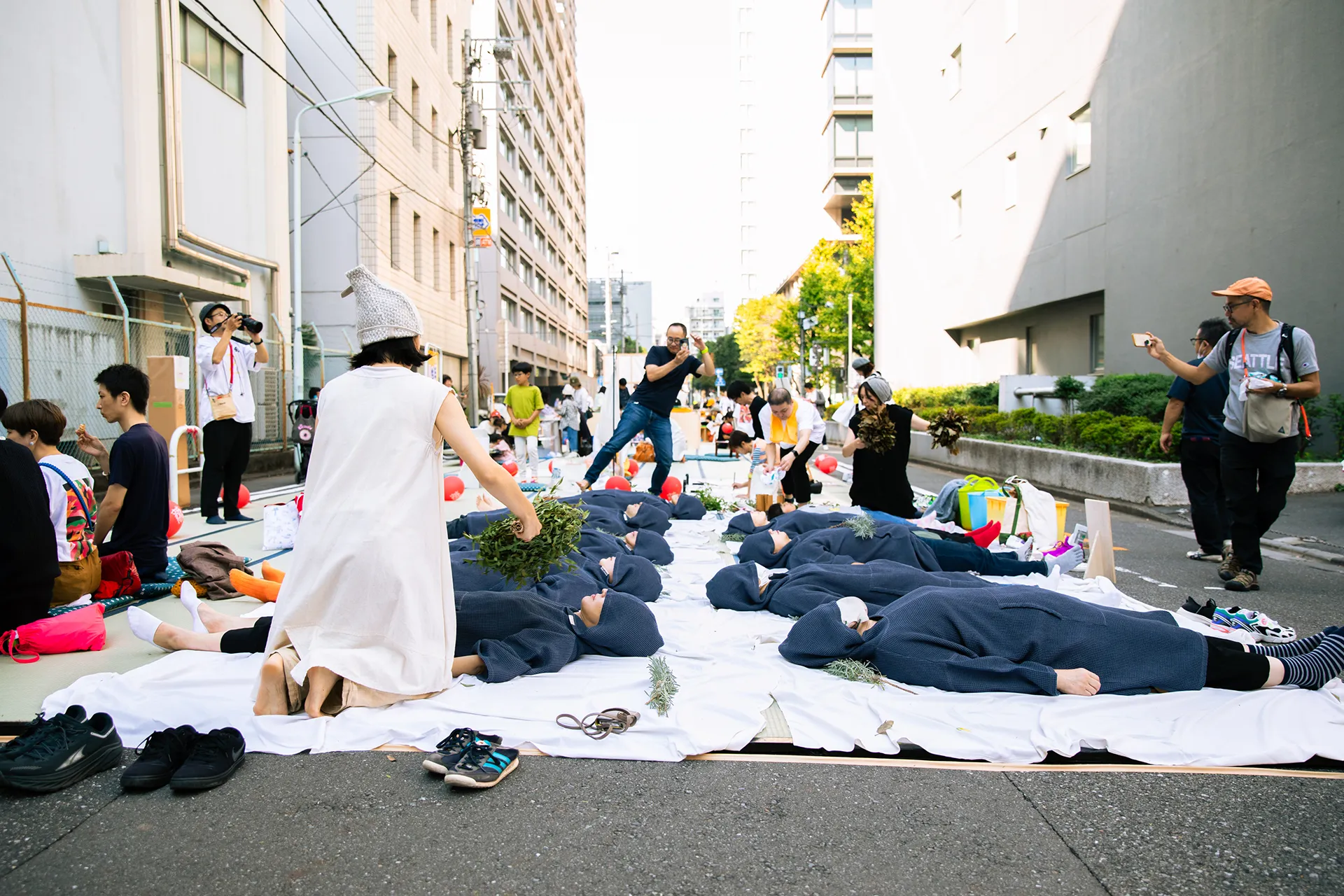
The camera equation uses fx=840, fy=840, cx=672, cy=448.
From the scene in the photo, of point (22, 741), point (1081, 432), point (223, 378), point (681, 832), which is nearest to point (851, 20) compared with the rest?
point (1081, 432)

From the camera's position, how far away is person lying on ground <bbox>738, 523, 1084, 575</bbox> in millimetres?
5465

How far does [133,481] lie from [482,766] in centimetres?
401

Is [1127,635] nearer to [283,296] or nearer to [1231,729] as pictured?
[1231,729]

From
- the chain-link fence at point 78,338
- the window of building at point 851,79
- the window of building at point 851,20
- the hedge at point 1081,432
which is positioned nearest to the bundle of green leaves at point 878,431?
the hedge at point 1081,432

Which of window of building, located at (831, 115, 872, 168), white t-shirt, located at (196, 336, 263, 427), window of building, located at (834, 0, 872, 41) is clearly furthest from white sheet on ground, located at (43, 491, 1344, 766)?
window of building, located at (834, 0, 872, 41)

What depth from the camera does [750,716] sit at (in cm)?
337

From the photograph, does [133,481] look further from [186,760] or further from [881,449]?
[881,449]

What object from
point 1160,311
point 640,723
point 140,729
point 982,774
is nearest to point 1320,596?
point 982,774

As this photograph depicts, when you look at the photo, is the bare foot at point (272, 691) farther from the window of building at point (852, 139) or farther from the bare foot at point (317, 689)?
the window of building at point (852, 139)

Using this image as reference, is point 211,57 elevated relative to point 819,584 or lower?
elevated

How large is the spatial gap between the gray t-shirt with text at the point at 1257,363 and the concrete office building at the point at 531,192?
24464mm

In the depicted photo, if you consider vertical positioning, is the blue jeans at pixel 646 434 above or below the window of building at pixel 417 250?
below

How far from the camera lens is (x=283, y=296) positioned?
1784 centimetres

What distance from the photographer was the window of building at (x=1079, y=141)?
17531mm
